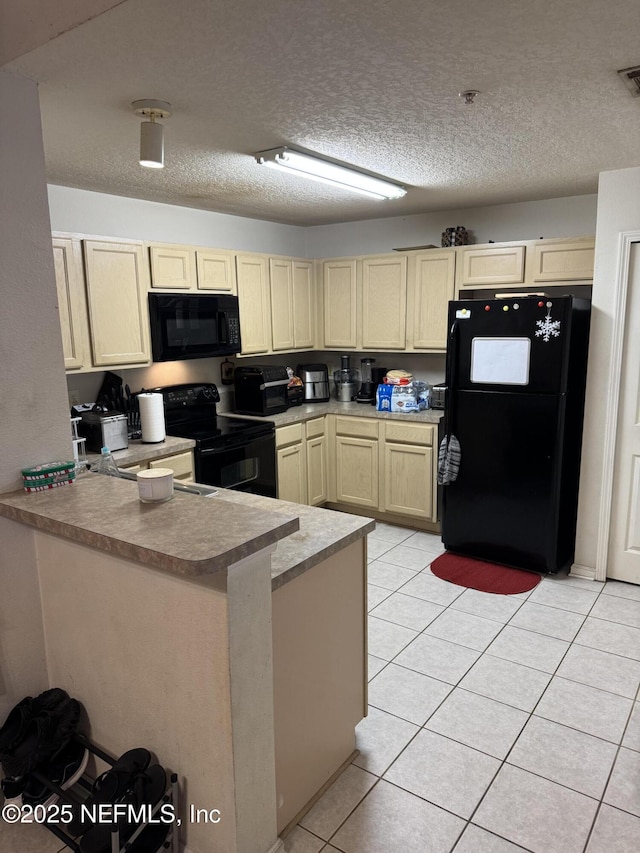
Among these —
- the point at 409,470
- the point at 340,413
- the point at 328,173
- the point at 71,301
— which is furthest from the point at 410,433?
the point at 71,301

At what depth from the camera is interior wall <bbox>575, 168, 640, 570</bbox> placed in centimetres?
313

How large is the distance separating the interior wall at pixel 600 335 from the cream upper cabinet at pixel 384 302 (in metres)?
1.50

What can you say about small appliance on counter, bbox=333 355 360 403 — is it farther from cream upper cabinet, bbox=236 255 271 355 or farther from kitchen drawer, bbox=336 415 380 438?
cream upper cabinet, bbox=236 255 271 355

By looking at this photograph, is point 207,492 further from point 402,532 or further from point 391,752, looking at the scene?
point 402,532

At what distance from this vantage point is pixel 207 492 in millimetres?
2301

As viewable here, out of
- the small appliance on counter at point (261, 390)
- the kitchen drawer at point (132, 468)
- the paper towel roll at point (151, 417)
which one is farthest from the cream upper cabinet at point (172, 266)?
the kitchen drawer at point (132, 468)

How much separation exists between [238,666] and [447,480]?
8.39ft

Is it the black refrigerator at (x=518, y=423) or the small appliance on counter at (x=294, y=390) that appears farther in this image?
the small appliance on counter at (x=294, y=390)

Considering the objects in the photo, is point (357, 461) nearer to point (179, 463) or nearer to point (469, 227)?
point (179, 463)

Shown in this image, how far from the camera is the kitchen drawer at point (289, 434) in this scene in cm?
426

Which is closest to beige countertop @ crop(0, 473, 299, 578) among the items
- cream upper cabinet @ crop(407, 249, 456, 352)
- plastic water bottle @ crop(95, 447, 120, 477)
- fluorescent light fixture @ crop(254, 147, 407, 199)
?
plastic water bottle @ crop(95, 447, 120, 477)

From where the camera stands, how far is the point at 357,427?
4539mm

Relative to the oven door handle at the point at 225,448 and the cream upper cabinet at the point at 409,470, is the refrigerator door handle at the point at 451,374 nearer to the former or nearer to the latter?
the cream upper cabinet at the point at 409,470

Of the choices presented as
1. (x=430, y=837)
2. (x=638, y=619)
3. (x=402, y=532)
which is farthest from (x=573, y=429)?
(x=430, y=837)
